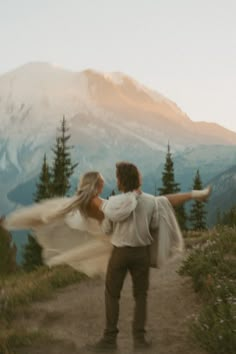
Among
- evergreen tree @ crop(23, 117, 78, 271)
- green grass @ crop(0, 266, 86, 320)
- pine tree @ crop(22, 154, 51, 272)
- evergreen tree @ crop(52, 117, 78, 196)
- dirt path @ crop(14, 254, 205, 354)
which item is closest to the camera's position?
dirt path @ crop(14, 254, 205, 354)

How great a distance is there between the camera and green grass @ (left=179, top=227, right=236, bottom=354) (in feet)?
23.8

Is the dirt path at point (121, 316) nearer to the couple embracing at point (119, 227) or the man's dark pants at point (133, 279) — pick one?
the man's dark pants at point (133, 279)

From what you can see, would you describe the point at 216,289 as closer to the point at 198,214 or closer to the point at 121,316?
the point at 121,316

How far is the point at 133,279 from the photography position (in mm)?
7309

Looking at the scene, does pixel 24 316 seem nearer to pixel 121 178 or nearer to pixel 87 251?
pixel 87 251

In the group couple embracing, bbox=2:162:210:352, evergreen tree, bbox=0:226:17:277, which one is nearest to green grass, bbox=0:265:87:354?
couple embracing, bbox=2:162:210:352

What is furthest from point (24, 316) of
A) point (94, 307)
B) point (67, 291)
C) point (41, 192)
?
point (41, 192)

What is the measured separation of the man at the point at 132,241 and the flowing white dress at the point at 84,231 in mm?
105

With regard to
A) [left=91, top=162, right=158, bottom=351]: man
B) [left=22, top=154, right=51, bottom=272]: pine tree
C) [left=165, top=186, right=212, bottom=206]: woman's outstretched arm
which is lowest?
[left=22, top=154, right=51, bottom=272]: pine tree

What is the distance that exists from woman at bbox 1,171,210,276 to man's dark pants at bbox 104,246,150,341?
1.19ft

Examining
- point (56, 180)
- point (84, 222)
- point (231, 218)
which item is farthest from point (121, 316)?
point (56, 180)

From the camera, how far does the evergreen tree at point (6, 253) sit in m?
26.0

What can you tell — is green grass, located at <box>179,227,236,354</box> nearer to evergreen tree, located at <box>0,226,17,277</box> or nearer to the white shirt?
the white shirt

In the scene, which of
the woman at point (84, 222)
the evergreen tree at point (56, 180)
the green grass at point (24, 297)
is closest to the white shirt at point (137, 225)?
the woman at point (84, 222)
